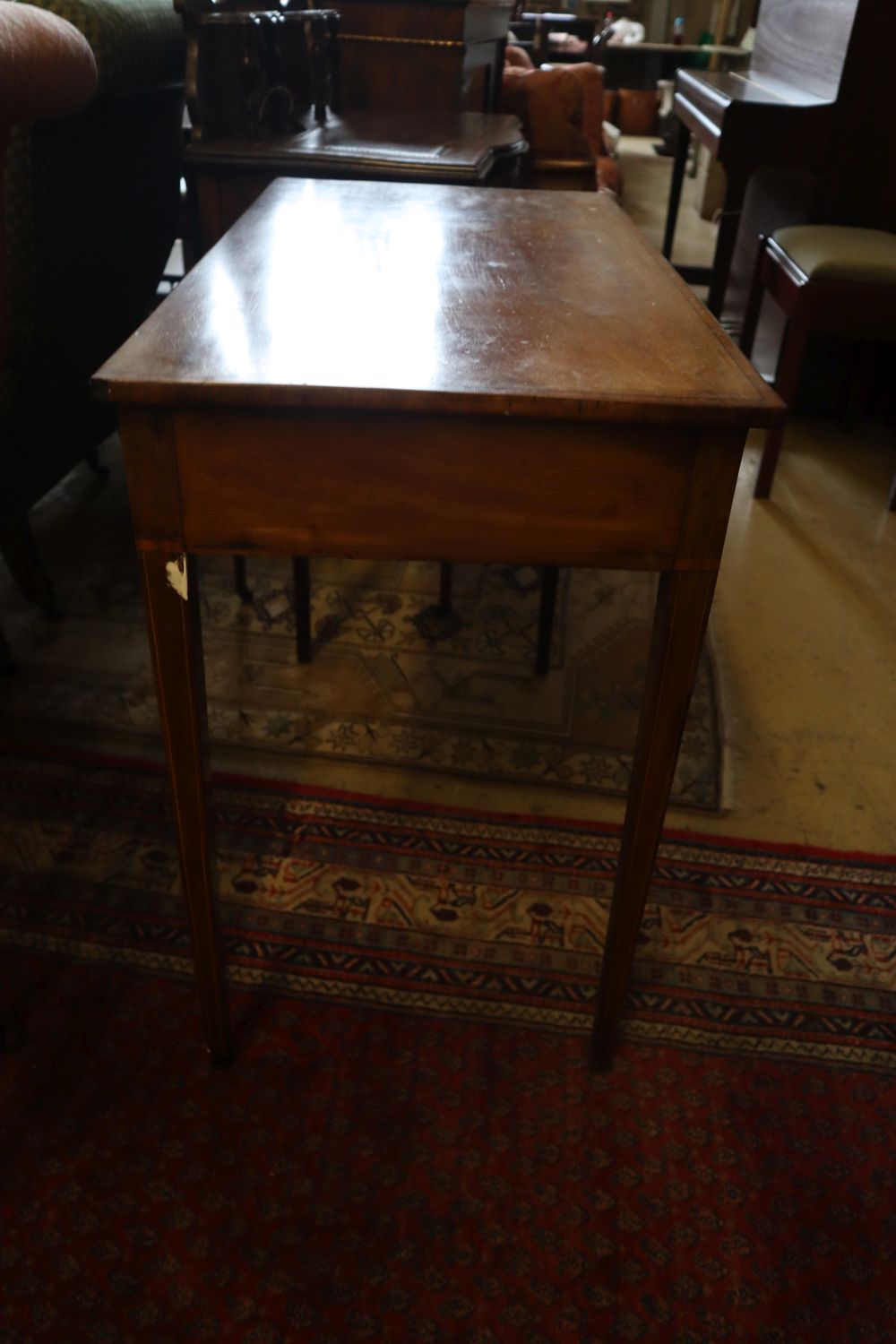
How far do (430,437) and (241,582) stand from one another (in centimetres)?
127

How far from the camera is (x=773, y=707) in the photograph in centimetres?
176

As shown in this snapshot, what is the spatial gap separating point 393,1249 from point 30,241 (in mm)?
1411

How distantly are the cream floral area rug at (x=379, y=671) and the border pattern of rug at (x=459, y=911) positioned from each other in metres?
0.12

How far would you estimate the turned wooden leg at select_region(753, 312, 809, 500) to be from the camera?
239 centimetres

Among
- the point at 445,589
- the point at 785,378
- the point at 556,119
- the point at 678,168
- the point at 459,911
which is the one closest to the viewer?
the point at 459,911

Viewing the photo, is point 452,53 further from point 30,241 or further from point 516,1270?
point 516,1270

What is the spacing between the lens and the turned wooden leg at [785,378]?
2.39 meters

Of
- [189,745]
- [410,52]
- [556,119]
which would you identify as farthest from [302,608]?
[556,119]

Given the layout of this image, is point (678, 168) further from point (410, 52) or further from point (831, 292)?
point (831, 292)

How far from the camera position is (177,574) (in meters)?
0.81

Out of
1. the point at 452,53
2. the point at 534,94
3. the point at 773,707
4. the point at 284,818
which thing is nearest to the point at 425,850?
the point at 284,818

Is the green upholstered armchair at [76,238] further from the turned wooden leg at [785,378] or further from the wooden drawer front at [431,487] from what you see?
the turned wooden leg at [785,378]

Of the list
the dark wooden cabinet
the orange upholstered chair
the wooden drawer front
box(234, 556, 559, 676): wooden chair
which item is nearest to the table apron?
the wooden drawer front

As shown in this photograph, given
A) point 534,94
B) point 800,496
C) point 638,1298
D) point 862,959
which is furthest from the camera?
point 534,94
